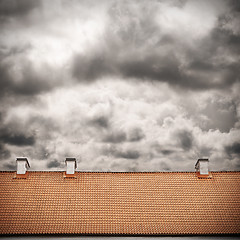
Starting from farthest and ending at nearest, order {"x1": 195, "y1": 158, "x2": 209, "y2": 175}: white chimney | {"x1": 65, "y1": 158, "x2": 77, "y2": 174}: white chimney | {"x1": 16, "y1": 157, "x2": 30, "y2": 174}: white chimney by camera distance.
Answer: {"x1": 195, "y1": 158, "x2": 209, "y2": 175}: white chimney
{"x1": 65, "y1": 158, "x2": 77, "y2": 174}: white chimney
{"x1": 16, "y1": 157, "x2": 30, "y2": 174}: white chimney

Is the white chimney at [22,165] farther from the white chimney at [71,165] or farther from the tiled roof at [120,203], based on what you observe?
the white chimney at [71,165]

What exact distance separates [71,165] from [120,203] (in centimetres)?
624

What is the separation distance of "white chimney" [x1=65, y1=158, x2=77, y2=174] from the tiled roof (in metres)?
0.73

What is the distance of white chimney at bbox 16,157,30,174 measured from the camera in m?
31.0

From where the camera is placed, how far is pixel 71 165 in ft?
103

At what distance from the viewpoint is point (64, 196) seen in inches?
1134

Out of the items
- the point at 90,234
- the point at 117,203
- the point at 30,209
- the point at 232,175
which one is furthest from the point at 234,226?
the point at 30,209

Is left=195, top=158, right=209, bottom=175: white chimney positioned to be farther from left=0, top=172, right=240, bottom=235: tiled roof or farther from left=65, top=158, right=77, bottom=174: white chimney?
left=65, top=158, right=77, bottom=174: white chimney

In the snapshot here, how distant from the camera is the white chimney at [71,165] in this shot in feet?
102

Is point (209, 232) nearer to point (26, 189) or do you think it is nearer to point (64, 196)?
point (64, 196)

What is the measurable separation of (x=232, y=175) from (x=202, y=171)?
2.89 meters

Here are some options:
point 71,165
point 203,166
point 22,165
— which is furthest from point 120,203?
point 22,165

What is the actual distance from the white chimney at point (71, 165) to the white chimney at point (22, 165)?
385 cm

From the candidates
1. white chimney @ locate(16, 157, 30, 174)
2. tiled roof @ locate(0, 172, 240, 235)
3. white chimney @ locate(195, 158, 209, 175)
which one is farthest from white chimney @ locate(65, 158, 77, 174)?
white chimney @ locate(195, 158, 209, 175)
